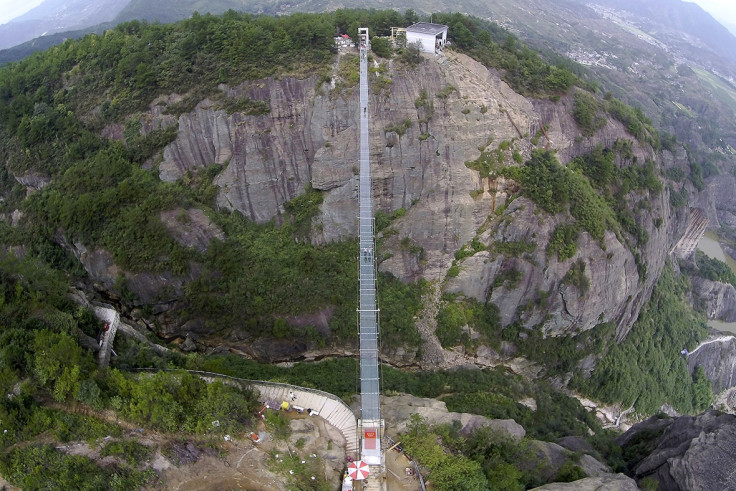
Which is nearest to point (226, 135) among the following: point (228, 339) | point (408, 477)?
point (228, 339)

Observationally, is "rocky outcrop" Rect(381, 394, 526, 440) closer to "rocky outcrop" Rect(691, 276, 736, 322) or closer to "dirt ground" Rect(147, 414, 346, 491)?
"dirt ground" Rect(147, 414, 346, 491)

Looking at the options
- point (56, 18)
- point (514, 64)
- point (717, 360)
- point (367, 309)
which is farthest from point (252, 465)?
point (56, 18)

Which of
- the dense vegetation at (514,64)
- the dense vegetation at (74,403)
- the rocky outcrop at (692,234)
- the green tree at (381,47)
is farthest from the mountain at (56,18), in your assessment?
the rocky outcrop at (692,234)

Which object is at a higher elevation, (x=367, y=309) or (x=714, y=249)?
(x=367, y=309)

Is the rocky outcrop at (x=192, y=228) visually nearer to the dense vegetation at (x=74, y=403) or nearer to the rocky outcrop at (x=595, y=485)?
the dense vegetation at (x=74, y=403)

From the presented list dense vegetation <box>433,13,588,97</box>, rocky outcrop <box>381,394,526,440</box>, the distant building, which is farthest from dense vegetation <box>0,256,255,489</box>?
dense vegetation <box>433,13,588,97</box>

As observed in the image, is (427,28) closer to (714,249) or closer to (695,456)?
(695,456)

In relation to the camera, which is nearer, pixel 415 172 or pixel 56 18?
pixel 415 172
